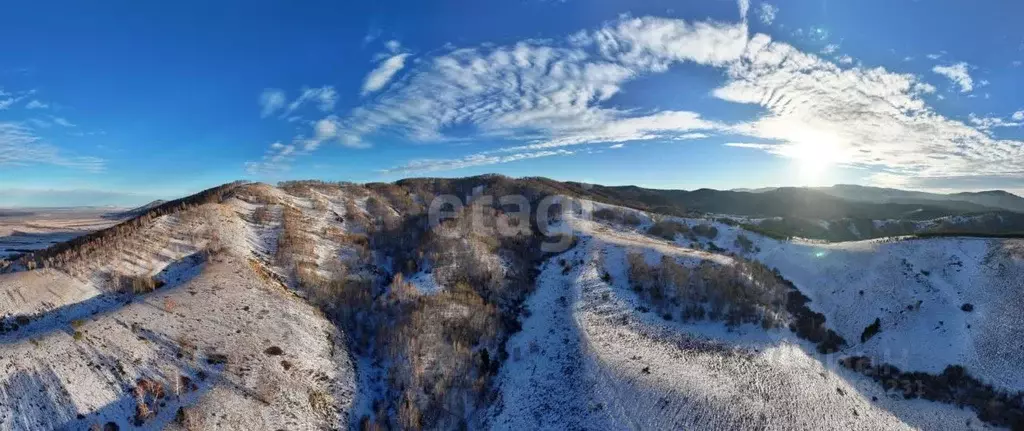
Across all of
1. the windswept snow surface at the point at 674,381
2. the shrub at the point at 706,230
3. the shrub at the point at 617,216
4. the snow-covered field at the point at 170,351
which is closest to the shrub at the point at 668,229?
the shrub at the point at 706,230

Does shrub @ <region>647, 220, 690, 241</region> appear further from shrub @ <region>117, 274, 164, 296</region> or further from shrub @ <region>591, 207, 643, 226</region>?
shrub @ <region>117, 274, 164, 296</region>

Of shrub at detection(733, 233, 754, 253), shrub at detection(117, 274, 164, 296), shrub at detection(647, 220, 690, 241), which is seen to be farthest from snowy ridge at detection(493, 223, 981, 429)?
shrub at detection(647, 220, 690, 241)

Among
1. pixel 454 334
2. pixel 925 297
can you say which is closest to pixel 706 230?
pixel 925 297

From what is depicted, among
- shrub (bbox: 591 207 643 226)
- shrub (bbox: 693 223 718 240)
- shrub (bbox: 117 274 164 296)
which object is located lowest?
shrub (bbox: 693 223 718 240)

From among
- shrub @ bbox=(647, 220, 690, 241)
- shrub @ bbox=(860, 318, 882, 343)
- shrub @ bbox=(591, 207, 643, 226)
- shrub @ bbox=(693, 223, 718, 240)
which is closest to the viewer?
shrub @ bbox=(860, 318, 882, 343)

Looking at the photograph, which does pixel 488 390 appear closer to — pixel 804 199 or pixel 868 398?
pixel 868 398

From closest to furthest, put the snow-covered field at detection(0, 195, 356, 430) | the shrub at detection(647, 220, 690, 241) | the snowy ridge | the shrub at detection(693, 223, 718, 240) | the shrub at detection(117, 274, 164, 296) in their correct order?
the snow-covered field at detection(0, 195, 356, 430) → the snowy ridge → the shrub at detection(117, 274, 164, 296) → the shrub at detection(693, 223, 718, 240) → the shrub at detection(647, 220, 690, 241)

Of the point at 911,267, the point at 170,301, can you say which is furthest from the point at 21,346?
the point at 911,267

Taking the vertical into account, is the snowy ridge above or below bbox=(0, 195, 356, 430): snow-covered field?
below
